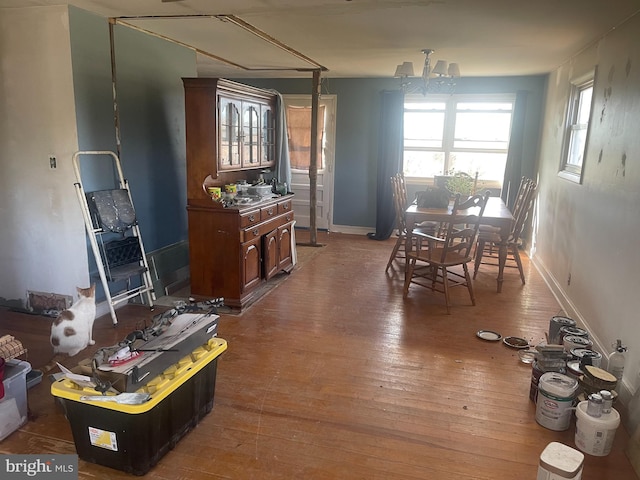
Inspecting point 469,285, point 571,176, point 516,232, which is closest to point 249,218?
point 469,285

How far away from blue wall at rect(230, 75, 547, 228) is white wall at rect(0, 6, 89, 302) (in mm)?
4076

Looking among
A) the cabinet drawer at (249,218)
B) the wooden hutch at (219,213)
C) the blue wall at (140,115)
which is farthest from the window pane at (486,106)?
the cabinet drawer at (249,218)

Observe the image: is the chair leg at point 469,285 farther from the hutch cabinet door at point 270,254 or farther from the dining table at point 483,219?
the hutch cabinet door at point 270,254

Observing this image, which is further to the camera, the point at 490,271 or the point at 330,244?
the point at 330,244

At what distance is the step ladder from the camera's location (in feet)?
11.3

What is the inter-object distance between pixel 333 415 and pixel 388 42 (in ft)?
10.5

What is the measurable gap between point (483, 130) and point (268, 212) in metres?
3.71

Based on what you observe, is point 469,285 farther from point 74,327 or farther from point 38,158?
point 38,158

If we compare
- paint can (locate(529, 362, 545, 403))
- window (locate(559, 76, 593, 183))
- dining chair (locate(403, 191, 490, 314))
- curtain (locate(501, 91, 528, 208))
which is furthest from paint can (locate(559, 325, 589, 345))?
curtain (locate(501, 91, 528, 208))

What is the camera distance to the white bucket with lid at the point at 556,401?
2338mm

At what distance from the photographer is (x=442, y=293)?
170 inches

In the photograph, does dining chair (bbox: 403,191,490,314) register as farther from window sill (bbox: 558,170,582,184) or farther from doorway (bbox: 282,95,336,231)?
doorway (bbox: 282,95,336,231)

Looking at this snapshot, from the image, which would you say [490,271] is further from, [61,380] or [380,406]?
[61,380]

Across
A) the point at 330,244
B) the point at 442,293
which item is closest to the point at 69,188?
the point at 442,293
